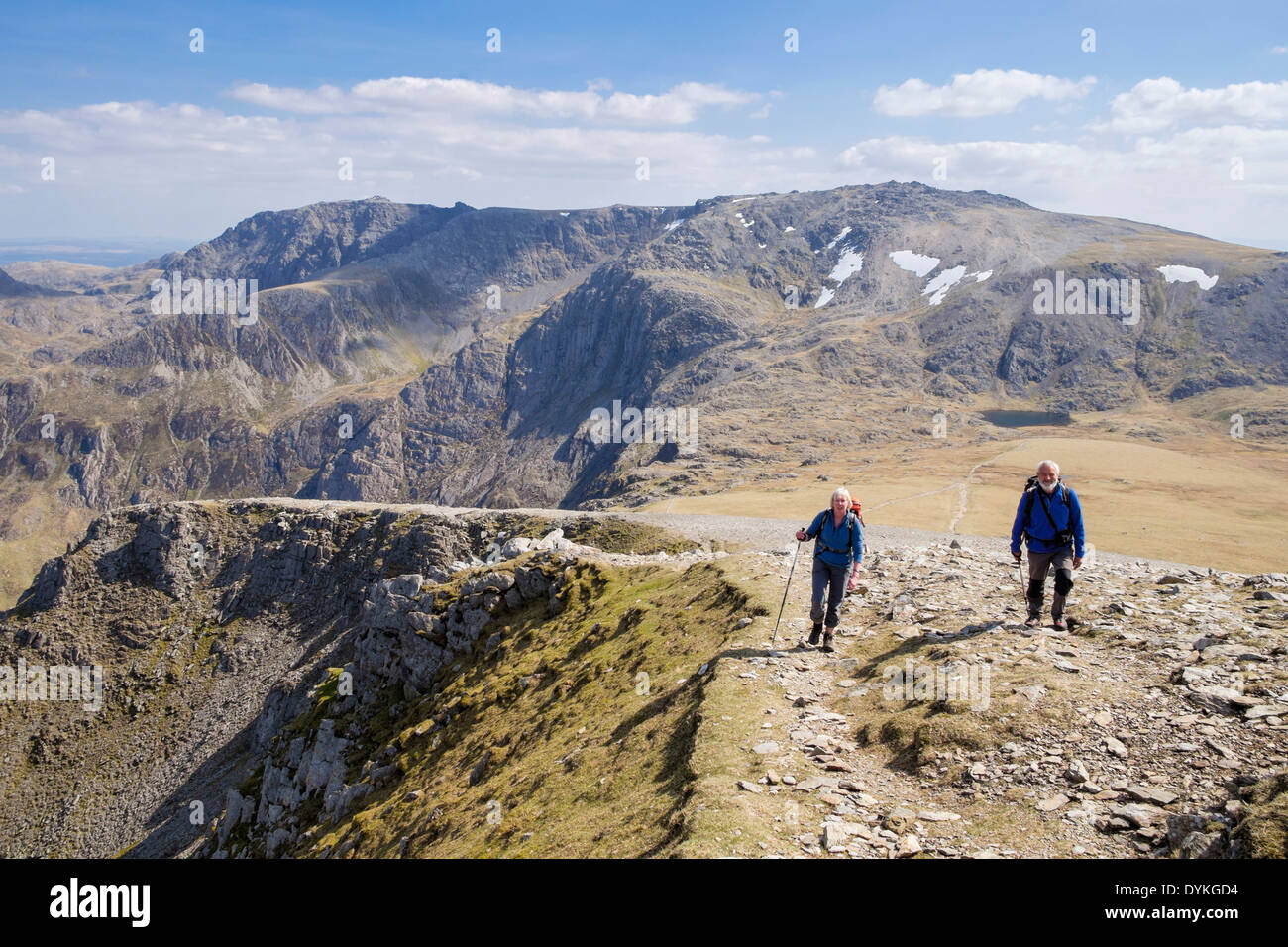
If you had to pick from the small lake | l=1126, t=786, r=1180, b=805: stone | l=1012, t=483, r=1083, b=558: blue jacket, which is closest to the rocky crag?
l=1126, t=786, r=1180, b=805: stone

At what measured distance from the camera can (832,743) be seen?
13.6 m

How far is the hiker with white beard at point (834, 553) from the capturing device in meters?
17.9

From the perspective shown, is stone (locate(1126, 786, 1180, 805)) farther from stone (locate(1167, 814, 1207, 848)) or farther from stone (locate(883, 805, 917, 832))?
stone (locate(883, 805, 917, 832))

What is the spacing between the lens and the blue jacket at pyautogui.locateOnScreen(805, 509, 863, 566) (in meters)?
17.9

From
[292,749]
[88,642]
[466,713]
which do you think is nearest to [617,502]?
[88,642]

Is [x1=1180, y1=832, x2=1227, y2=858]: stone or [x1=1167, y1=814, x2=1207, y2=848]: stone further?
[x1=1167, y1=814, x2=1207, y2=848]: stone

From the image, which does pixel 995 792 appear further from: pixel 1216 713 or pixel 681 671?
pixel 681 671

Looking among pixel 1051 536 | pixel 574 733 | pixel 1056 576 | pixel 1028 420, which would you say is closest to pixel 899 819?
pixel 1056 576
